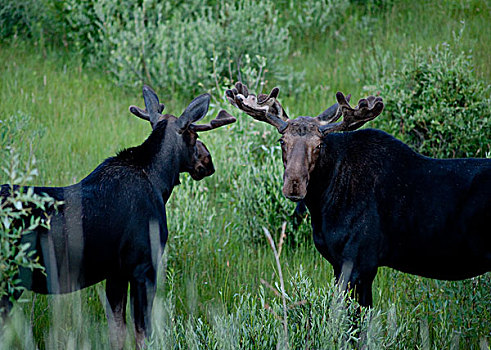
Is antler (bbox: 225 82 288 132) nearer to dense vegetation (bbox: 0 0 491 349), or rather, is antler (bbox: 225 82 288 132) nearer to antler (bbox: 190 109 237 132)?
antler (bbox: 190 109 237 132)

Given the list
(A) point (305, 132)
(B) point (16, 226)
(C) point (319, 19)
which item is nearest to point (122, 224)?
(B) point (16, 226)

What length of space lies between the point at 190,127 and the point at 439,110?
15.5 feet

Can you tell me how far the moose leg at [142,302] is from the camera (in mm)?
4273

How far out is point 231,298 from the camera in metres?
5.42

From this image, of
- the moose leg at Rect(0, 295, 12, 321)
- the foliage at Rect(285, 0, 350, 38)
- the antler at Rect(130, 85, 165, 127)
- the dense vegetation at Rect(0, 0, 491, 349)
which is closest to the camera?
the moose leg at Rect(0, 295, 12, 321)

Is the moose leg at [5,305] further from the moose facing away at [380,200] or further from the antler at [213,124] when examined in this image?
the moose facing away at [380,200]

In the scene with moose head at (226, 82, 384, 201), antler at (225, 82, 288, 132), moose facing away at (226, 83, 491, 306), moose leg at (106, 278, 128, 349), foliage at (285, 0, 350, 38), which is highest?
foliage at (285, 0, 350, 38)

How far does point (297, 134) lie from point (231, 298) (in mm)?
1735

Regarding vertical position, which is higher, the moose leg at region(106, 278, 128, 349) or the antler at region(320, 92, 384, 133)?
the antler at region(320, 92, 384, 133)

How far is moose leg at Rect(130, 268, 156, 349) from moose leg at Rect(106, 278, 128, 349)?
239 millimetres

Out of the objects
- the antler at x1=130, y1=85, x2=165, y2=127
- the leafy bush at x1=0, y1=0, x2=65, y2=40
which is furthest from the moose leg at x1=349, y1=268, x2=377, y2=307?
the leafy bush at x1=0, y1=0, x2=65, y2=40

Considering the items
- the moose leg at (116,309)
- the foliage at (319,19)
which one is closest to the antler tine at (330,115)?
the moose leg at (116,309)

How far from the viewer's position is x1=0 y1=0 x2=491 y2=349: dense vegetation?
13.8 feet

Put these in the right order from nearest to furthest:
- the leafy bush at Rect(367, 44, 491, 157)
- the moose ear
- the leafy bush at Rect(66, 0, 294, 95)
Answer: the moose ear < the leafy bush at Rect(367, 44, 491, 157) < the leafy bush at Rect(66, 0, 294, 95)
